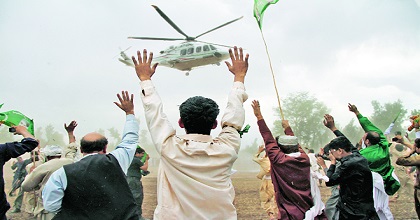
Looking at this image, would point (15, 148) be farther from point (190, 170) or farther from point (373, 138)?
point (373, 138)

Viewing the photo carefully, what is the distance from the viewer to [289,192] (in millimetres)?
4012

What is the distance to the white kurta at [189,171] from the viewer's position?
2.26 meters

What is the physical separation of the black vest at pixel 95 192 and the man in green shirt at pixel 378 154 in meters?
3.89

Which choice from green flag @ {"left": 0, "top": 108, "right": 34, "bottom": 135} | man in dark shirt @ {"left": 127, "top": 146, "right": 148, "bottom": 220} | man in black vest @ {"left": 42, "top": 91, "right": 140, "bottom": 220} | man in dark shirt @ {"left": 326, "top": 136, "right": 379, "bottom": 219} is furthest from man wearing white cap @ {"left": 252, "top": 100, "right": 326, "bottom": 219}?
man in dark shirt @ {"left": 127, "top": 146, "right": 148, "bottom": 220}

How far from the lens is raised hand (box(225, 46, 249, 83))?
9.11 ft

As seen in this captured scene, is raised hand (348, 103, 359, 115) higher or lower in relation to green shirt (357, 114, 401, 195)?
higher

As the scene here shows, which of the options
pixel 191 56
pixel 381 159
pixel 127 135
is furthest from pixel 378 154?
pixel 191 56

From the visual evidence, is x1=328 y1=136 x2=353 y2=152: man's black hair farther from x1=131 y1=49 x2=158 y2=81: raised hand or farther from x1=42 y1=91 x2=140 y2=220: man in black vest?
x1=131 y1=49 x2=158 y2=81: raised hand

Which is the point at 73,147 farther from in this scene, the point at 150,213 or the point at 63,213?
the point at 150,213

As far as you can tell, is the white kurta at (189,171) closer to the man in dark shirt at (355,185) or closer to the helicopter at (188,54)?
the man in dark shirt at (355,185)

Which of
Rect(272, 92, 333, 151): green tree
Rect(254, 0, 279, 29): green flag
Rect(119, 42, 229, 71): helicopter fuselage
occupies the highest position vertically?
Rect(119, 42, 229, 71): helicopter fuselage

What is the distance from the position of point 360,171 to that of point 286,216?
113cm

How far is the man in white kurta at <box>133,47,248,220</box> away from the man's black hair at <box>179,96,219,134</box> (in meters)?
0.07

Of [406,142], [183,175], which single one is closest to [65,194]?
[183,175]
